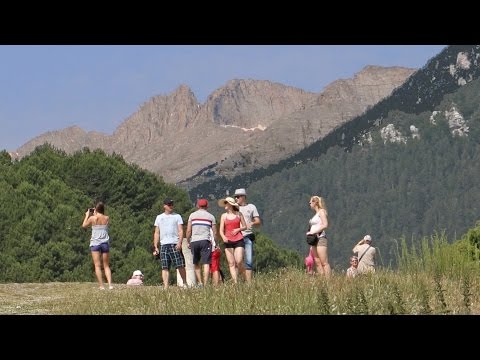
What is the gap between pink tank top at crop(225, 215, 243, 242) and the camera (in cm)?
1562

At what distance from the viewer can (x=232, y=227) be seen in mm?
15656

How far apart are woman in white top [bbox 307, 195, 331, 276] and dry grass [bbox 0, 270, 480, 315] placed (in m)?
0.82

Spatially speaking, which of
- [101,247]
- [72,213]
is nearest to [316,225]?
[101,247]

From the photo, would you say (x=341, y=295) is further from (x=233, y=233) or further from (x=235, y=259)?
(x=235, y=259)

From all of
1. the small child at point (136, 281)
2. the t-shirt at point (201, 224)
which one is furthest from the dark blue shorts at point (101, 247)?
the small child at point (136, 281)

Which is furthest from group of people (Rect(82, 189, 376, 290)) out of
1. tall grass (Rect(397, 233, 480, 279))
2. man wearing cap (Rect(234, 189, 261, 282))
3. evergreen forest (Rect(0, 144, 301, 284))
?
evergreen forest (Rect(0, 144, 301, 284))

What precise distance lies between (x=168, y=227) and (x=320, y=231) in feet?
8.13

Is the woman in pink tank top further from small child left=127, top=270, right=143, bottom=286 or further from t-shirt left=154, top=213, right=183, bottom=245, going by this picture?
small child left=127, top=270, right=143, bottom=286

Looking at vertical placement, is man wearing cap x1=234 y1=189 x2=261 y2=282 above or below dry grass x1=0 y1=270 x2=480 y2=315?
above

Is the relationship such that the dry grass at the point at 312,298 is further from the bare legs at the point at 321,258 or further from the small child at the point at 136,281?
the small child at the point at 136,281

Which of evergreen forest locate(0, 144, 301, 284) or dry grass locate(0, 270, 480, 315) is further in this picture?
evergreen forest locate(0, 144, 301, 284)
